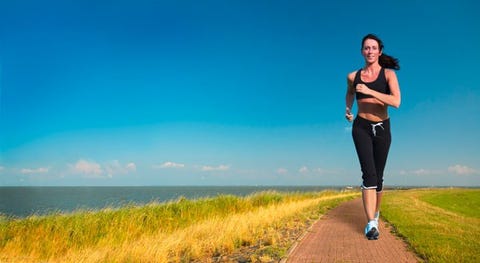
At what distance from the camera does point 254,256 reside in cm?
703

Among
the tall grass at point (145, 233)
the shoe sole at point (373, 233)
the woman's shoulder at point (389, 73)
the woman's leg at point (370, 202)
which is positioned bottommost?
the tall grass at point (145, 233)

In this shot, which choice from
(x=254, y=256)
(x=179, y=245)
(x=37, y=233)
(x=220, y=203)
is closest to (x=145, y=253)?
(x=179, y=245)

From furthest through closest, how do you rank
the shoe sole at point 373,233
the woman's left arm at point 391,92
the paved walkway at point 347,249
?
the paved walkway at point 347,249, the shoe sole at point 373,233, the woman's left arm at point 391,92

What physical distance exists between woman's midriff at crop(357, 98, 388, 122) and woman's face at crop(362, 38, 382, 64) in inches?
17.4

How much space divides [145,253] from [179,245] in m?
1.24

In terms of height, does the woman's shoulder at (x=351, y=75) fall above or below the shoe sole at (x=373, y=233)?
above

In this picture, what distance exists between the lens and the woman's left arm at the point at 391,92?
3.86m

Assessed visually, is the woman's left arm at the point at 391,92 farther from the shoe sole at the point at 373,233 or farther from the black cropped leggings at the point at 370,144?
the shoe sole at the point at 373,233

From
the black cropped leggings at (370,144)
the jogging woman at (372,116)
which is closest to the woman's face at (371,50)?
the jogging woman at (372,116)

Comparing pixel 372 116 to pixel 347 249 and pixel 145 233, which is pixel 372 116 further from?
pixel 145 233

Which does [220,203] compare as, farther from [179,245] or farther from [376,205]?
[376,205]

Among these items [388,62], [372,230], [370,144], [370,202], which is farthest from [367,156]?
[388,62]

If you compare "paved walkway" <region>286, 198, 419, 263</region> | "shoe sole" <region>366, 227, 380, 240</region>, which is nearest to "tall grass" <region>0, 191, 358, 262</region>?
"paved walkway" <region>286, 198, 419, 263</region>

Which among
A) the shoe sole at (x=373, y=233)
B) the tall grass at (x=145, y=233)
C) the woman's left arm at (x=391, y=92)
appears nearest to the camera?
the woman's left arm at (x=391, y=92)
